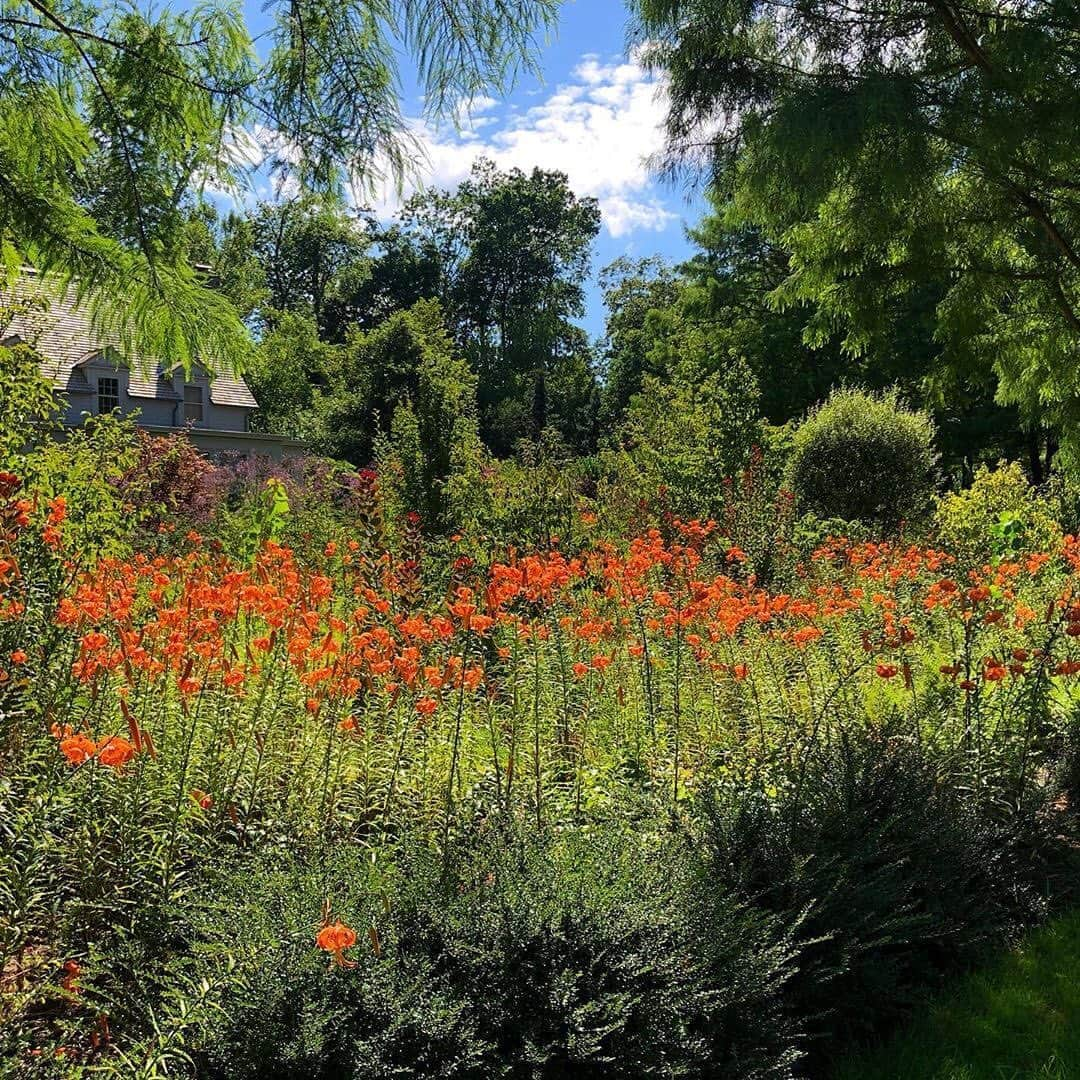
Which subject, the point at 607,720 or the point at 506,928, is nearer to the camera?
the point at 506,928

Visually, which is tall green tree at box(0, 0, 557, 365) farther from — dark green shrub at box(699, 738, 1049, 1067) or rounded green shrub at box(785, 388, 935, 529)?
rounded green shrub at box(785, 388, 935, 529)

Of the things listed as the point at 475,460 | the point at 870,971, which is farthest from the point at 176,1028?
the point at 475,460

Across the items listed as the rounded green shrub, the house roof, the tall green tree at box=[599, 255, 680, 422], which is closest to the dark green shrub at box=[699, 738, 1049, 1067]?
the house roof

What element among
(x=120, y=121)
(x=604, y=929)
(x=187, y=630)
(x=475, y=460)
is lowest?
(x=604, y=929)

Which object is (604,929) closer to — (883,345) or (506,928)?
(506,928)

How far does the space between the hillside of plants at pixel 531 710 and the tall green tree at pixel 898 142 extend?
27 mm

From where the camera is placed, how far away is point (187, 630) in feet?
12.1

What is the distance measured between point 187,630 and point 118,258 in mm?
1547

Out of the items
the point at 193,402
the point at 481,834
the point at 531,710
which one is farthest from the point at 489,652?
the point at 193,402

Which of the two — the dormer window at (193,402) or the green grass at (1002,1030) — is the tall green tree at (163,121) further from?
the dormer window at (193,402)

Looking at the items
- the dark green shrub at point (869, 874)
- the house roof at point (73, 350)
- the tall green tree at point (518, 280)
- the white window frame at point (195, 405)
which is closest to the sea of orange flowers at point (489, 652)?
the dark green shrub at point (869, 874)

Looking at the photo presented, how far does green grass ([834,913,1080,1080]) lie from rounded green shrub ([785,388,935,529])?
11.0m

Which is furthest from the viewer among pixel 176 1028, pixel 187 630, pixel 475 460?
pixel 475 460

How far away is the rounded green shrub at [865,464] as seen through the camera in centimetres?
1388
